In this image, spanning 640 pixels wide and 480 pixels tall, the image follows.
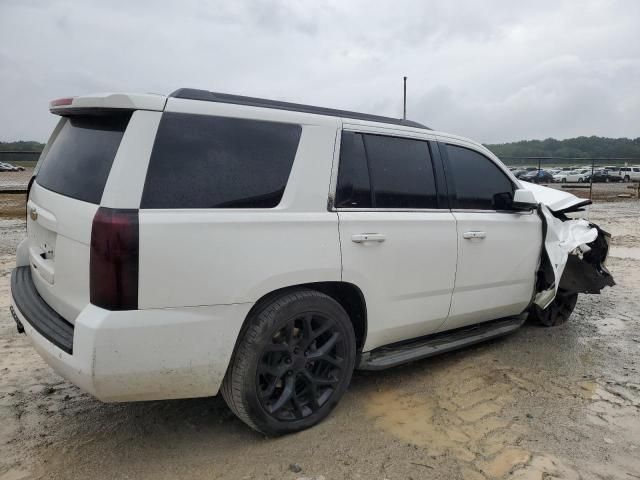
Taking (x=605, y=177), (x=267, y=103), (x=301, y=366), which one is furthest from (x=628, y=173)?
(x=301, y=366)

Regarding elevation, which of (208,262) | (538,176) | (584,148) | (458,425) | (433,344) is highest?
(584,148)

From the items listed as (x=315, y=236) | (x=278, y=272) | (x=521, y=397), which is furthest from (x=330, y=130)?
A: (x=521, y=397)

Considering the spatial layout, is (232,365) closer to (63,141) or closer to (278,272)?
(278,272)

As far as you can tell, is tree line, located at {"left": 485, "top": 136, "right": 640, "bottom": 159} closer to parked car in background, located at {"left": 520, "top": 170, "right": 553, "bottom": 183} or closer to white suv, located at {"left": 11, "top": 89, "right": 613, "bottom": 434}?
parked car in background, located at {"left": 520, "top": 170, "right": 553, "bottom": 183}

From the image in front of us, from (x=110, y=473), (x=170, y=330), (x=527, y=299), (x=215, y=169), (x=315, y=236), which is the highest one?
(x=215, y=169)

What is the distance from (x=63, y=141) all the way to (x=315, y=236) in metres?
1.56

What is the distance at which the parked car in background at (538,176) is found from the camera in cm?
3464

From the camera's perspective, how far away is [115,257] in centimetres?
230

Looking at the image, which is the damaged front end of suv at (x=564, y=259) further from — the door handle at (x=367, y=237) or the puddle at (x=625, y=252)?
the puddle at (x=625, y=252)

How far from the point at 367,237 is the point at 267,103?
3.16 ft

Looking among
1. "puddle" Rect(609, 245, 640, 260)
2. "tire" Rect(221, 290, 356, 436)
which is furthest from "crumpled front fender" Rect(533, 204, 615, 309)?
"puddle" Rect(609, 245, 640, 260)

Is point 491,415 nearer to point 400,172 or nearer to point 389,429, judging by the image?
point 389,429

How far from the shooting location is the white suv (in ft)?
7.81

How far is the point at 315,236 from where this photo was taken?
9.45 feet
